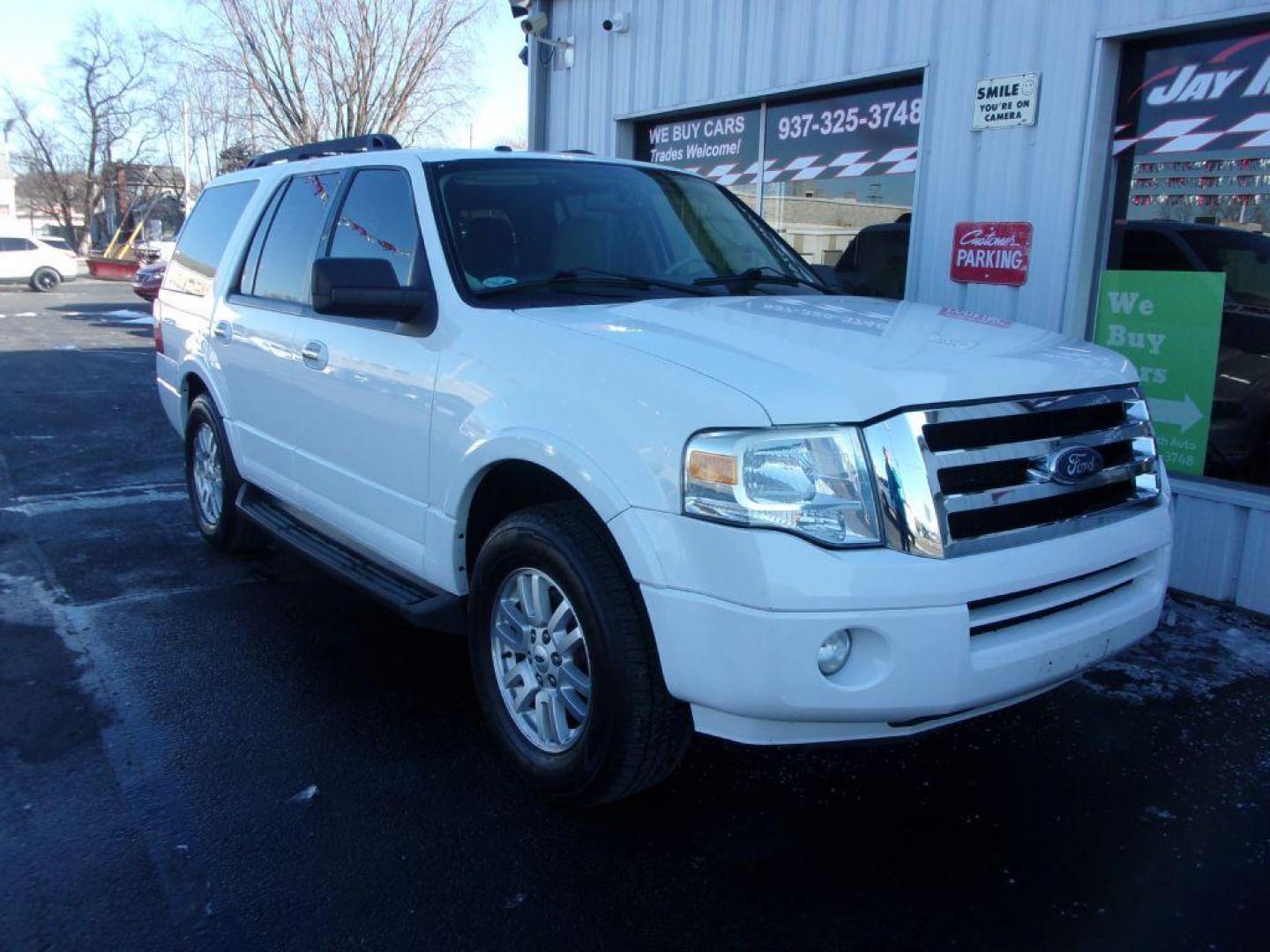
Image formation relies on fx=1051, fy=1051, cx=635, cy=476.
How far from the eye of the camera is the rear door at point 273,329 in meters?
4.50

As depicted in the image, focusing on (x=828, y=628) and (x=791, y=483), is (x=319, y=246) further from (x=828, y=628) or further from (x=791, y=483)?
(x=828, y=628)

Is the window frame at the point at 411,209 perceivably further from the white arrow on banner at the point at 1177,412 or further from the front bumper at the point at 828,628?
the white arrow on banner at the point at 1177,412

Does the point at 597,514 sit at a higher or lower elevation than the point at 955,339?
lower

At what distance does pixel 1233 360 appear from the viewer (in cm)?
520

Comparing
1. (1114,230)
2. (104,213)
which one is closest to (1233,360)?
(1114,230)

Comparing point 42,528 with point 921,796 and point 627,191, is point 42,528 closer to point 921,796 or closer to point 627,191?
point 627,191

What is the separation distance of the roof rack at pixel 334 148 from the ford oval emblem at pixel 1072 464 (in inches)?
126

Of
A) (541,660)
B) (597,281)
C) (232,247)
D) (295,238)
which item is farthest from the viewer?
(232,247)

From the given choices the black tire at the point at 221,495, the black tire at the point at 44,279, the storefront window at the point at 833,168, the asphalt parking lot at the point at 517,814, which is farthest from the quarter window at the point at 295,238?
the black tire at the point at 44,279

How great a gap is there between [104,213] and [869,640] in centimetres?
6446

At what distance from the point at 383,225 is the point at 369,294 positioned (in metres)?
0.71

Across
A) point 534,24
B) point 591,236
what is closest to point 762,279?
point 591,236

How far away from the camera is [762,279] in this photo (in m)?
4.12

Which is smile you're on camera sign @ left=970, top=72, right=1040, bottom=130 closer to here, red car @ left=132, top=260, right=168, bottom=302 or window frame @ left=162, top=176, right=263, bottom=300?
window frame @ left=162, top=176, right=263, bottom=300
